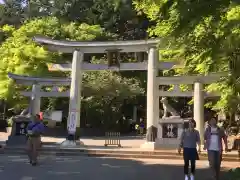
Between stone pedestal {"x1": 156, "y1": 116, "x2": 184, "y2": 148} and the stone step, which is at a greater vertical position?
stone pedestal {"x1": 156, "y1": 116, "x2": 184, "y2": 148}

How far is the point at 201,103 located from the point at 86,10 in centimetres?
2390

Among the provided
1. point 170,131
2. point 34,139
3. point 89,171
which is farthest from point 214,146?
point 170,131

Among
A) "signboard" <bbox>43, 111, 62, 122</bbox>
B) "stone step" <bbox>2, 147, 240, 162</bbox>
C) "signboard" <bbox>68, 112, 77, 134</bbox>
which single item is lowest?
"stone step" <bbox>2, 147, 240, 162</bbox>

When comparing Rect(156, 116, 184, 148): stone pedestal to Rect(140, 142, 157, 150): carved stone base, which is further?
Rect(156, 116, 184, 148): stone pedestal

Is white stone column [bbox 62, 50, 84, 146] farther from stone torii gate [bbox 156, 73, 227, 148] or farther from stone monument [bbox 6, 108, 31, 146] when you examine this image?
stone torii gate [bbox 156, 73, 227, 148]

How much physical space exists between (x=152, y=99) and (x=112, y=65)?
10.6ft

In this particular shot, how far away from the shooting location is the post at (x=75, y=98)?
70.6 feet

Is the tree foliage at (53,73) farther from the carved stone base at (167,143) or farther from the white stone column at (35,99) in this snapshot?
the carved stone base at (167,143)

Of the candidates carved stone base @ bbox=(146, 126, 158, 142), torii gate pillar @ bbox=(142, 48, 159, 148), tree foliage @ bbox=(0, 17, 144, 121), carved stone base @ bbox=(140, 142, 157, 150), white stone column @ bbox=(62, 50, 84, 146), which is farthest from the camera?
tree foliage @ bbox=(0, 17, 144, 121)

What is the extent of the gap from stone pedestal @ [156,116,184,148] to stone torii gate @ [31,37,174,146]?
33 cm

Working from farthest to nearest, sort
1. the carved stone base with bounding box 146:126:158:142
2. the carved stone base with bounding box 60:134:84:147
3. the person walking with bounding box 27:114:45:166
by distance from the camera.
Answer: the carved stone base with bounding box 146:126:158:142 < the carved stone base with bounding box 60:134:84:147 < the person walking with bounding box 27:114:45:166

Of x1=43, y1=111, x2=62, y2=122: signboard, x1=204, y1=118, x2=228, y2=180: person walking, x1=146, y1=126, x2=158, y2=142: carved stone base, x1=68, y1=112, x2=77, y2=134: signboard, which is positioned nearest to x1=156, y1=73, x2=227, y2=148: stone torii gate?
x1=146, y1=126, x2=158, y2=142: carved stone base

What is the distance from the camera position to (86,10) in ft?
139

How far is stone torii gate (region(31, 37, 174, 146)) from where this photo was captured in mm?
21000
